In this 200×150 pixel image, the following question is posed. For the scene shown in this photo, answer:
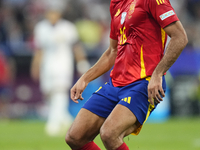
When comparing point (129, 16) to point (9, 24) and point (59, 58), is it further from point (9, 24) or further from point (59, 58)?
point (9, 24)

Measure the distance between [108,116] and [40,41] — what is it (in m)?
6.37

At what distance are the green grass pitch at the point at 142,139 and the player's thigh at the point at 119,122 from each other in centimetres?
269

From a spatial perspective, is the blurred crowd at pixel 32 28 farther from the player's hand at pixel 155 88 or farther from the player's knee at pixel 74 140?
the player's hand at pixel 155 88

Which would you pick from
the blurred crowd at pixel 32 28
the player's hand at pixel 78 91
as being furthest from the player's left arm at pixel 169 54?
the blurred crowd at pixel 32 28

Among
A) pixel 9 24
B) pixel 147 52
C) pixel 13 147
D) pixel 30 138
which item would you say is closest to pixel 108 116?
pixel 147 52

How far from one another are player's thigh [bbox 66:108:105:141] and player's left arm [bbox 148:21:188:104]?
69 cm

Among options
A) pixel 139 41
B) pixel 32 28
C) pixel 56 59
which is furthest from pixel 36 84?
pixel 139 41

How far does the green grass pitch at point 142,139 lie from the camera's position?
7.71m

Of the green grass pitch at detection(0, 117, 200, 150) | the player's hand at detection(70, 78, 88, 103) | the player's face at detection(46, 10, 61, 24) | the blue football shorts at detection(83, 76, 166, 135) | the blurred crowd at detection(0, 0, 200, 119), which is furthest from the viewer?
the blurred crowd at detection(0, 0, 200, 119)

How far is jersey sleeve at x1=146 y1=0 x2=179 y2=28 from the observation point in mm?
3805

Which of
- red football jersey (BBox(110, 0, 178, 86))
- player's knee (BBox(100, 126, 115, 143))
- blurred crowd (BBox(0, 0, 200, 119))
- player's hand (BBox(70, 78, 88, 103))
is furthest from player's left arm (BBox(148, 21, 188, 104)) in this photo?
blurred crowd (BBox(0, 0, 200, 119))

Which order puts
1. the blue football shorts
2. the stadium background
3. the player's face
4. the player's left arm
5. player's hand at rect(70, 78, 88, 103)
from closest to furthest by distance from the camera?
1. the player's left arm
2. the blue football shorts
3. player's hand at rect(70, 78, 88, 103)
4. the player's face
5. the stadium background

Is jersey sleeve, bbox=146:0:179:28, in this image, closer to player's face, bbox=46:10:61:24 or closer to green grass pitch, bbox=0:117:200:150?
green grass pitch, bbox=0:117:200:150

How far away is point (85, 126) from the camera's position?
421cm
